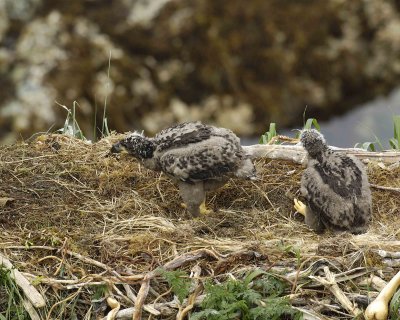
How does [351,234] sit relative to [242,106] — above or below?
above

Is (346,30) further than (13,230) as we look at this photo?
Yes

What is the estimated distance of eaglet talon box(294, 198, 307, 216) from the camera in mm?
9320

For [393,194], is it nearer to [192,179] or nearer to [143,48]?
[192,179]

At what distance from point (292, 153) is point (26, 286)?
2757 millimetres

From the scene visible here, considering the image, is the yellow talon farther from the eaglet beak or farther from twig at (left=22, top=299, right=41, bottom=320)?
twig at (left=22, top=299, right=41, bottom=320)

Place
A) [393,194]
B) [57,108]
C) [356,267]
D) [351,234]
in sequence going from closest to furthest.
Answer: [356,267] < [351,234] < [393,194] < [57,108]

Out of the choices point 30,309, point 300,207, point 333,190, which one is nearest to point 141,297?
point 30,309

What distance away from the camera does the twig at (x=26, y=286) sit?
776 centimetres

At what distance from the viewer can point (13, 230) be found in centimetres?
869

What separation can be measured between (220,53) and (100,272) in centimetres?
579

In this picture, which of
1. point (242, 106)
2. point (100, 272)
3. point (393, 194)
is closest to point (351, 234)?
point (393, 194)

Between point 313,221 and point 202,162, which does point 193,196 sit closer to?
point 202,162

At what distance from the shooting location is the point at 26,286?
25.7ft

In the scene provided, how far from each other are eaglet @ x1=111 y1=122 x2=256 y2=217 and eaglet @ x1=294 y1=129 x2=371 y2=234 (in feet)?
1.41
